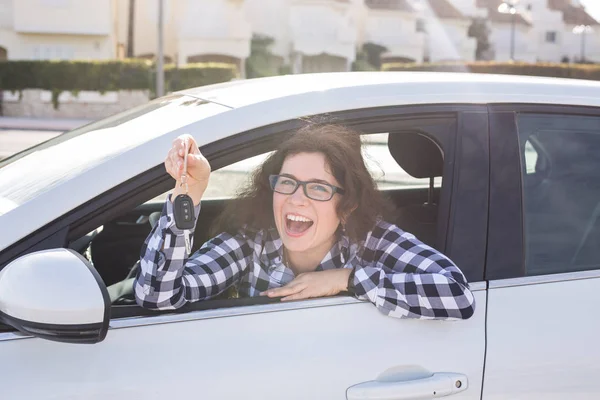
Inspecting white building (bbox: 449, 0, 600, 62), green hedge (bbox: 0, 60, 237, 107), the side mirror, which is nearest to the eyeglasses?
the side mirror

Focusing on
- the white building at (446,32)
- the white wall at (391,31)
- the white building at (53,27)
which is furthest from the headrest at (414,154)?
the white building at (446,32)

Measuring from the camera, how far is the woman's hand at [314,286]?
1.90 meters

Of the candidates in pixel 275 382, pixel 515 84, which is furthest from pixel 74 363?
pixel 515 84

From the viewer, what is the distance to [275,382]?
5.68 feet

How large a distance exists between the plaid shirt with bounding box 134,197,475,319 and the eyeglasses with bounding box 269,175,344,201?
167 millimetres

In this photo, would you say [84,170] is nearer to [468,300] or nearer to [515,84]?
[468,300]

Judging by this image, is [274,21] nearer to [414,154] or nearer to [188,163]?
[414,154]

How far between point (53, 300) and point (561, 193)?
4.91 feet

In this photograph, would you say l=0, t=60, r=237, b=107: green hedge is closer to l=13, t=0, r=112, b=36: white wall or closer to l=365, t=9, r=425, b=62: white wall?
l=13, t=0, r=112, b=36: white wall

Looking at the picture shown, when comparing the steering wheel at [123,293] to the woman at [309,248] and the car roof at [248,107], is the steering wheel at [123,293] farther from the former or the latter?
the car roof at [248,107]

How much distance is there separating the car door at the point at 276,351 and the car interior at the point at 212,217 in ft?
0.95

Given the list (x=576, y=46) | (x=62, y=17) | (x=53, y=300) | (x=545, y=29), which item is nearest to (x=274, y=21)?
(x=62, y=17)

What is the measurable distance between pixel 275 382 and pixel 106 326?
40cm

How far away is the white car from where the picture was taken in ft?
5.39
